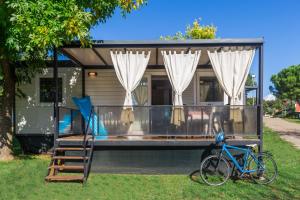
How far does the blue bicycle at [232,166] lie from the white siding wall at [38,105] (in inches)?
237

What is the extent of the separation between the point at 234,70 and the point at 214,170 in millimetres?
2530

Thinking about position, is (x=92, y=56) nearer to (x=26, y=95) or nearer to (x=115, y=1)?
(x=115, y=1)

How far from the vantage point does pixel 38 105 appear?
13141 mm

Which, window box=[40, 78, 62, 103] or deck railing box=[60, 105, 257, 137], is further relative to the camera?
window box=[40, 78, 62, 103]

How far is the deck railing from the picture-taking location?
9211 millimetres

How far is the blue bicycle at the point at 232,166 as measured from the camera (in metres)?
8.49

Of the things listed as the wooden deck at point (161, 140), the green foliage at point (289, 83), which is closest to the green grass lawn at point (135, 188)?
the wooden deck at point (161, 140)

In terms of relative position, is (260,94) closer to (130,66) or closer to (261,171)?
(261,171)

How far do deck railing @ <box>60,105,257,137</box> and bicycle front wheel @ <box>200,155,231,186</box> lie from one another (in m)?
0.76

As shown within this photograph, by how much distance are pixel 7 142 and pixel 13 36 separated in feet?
12.5

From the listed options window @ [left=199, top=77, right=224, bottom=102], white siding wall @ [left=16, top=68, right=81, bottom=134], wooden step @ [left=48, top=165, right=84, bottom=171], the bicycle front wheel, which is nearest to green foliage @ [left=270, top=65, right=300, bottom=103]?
window @ [left=199, top=77, right=224, bottom=102]

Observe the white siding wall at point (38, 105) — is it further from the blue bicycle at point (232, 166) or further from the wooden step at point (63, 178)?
the blue bicycle at point (232, 166)

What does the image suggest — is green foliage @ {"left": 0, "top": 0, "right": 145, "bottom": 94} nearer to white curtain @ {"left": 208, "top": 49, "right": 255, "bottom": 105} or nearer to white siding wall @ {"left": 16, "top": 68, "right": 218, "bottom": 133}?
white curtain @ {"left": 208, "top": 49, "right": 255, "bottom": 105}

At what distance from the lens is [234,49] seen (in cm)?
951
